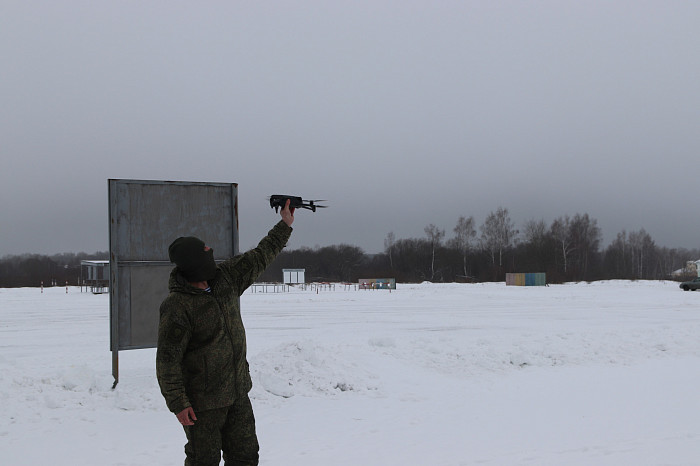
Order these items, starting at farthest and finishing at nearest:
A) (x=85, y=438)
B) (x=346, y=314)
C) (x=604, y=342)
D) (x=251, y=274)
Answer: (x=346, y=314), (x=604, y=342), (x=85, y=438), (x=251, y=274)

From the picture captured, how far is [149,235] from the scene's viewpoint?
7070 millimetres

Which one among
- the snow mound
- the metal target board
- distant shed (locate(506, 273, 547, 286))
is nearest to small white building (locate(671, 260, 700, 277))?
distant shed (locate(506, 273, 547, 286))

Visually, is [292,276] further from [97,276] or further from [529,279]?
[529,279]

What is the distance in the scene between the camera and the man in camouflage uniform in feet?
9.35

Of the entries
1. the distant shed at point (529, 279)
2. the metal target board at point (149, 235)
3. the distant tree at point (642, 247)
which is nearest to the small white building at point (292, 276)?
the distant shed at point (529, 279)

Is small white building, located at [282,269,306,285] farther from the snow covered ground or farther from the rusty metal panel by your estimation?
the rusty metal panel

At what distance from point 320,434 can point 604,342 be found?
24.3 ft

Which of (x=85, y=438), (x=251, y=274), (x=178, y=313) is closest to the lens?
(x=178, y=313)

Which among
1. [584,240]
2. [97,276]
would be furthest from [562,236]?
[97,276]

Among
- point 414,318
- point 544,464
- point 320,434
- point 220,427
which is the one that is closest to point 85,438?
point 320,434

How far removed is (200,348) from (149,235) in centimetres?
453

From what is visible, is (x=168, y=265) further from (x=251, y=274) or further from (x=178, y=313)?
(x=178, y=313)

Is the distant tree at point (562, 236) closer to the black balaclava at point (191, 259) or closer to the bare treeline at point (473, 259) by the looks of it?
the bare treeline at point (473, 259)

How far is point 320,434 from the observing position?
5.56 metres
